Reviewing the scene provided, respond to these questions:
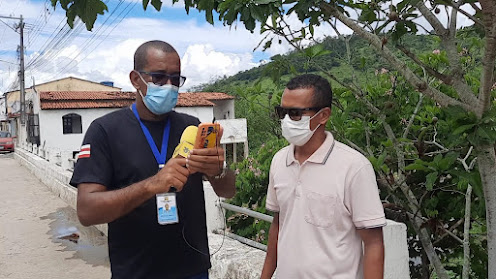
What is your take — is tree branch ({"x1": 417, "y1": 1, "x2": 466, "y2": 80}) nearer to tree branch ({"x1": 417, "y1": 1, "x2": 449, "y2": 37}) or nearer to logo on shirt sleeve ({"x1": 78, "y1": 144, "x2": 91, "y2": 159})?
tree branch ({"x1": 417, "y1": 1, "x2": 449, "y2": 37})

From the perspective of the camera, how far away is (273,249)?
7.06ft

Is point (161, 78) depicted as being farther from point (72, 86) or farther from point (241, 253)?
point (72, 86)

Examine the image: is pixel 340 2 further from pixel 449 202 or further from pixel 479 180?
pixel 449 202

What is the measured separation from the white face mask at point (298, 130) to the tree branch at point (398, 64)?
0.42 meters

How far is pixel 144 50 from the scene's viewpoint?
202cm

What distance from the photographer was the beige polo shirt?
1775mm

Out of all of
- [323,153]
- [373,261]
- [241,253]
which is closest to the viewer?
[373,261]

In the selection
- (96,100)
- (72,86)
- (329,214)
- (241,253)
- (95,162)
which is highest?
(72,86)

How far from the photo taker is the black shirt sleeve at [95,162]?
182 cm

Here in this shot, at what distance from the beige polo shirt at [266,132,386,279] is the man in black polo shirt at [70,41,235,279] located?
344 millimetres

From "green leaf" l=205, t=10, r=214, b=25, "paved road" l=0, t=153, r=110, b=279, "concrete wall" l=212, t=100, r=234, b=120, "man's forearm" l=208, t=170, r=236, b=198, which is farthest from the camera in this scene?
"concrete wall" l=212, t=100, r=234, b=120

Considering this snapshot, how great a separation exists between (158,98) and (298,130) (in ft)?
1.94

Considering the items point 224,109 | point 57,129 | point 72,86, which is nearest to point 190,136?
point 57,129

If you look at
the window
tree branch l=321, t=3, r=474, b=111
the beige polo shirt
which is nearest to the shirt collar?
the beige polo shirt
